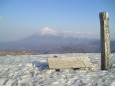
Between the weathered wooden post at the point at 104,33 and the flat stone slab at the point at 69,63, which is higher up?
the weathered wooden post at the point at 104,33

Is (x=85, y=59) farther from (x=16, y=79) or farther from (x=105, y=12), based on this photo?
(x=16, y=79)

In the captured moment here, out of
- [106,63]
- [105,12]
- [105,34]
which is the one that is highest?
[105,12]

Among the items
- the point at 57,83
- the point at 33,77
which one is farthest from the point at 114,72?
the point at 33,77

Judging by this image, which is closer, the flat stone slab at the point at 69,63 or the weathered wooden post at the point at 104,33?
the weathered wooden post at the point at 104,33

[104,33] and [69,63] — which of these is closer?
[104,33]

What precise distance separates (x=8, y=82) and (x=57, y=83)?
209 cm

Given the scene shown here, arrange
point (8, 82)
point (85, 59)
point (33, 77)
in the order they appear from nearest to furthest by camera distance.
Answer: point (8, 82), point (33, 77), point (85, 59)

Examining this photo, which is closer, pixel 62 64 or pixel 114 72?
pixel 114 72

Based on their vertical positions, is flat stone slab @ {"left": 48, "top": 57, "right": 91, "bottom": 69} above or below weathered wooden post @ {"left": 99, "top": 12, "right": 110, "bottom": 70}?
below

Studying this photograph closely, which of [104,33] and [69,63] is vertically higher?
[104,33]

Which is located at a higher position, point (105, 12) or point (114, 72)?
point (105, 12)

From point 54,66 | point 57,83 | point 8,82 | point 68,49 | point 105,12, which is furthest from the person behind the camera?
point 68,49

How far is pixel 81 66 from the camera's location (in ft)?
29.7

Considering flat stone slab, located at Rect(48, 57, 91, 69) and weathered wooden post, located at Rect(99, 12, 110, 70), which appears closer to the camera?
weathered wooden post, located at Rect(99, 12, 110, 70)
